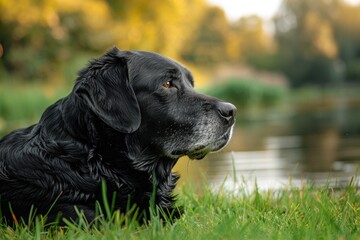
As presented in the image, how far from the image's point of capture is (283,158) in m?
9.15

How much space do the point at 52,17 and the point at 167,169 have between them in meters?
22.5

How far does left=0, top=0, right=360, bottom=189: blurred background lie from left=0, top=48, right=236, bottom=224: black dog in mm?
408

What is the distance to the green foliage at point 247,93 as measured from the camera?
22.8 meters

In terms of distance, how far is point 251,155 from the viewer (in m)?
9.75

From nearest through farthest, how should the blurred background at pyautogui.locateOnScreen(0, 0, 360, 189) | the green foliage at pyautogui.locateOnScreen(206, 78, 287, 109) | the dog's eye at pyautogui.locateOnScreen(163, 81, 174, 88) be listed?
the dog's eye at pyautogui.locateOnScreen(163, 81, 174, 88) < the blurred background at pyautogui.locateOnScreen(0, 0, 360, 189) < the green foliage at pyautogui.locateOnScreen(206, 78, 287, 109)

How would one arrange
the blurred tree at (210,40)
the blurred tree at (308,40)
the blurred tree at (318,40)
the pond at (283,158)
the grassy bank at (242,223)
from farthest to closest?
the blurred tree at (210,40)
the blurred tree at (318,40)
the blurred tree at (308,40)
the pond at (283,158)
the grassy bank at (242,223)

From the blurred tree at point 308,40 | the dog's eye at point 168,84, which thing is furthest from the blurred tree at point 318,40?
the dog's eye at point 168,84

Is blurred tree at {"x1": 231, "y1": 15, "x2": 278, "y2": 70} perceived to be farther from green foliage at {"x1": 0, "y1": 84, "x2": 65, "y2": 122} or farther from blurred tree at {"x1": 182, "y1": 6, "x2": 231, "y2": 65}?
green foliage at {"x1": 0, "y1": 84, "x2": 65, "y2": 122}

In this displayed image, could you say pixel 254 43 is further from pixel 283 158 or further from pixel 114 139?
pixel 114 139

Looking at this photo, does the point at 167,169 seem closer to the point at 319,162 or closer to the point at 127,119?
the point at 127,119

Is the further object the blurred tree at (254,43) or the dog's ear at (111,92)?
the blurred tree at (254,43)

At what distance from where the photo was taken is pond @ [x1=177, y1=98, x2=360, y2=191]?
6.41m

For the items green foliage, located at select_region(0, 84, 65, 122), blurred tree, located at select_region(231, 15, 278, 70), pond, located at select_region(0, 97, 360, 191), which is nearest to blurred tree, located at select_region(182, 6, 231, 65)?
blurred tree, located at select_region(231, 15, 278, 70)

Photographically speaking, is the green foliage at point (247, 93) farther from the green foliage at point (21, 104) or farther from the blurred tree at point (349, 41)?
the blurred tree at point (349, 41)
